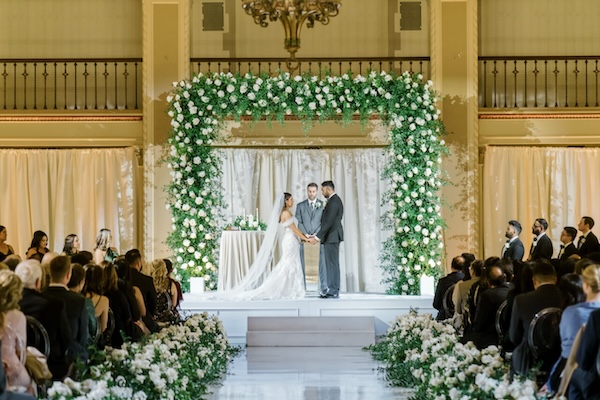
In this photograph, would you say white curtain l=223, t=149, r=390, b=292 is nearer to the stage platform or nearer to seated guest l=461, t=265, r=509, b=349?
the stage platform

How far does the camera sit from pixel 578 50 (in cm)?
1850

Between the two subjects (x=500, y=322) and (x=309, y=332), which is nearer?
(x=500, y=322)

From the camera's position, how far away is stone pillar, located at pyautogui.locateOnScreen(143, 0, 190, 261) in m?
17.1

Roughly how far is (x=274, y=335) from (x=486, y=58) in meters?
6.74

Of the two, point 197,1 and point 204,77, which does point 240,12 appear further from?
point 204,77

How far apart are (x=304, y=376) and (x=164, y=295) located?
1.56 metres

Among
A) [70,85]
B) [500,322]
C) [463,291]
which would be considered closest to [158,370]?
[500,322]

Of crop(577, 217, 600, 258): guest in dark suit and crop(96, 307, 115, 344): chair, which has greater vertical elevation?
crop(577, 217, 600, 258): guest in dark suit

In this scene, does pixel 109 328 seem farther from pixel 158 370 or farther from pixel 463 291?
pixel 463 291

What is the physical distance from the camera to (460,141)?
1717 centimetres

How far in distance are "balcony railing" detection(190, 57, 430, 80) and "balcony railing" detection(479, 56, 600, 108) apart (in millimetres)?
1135

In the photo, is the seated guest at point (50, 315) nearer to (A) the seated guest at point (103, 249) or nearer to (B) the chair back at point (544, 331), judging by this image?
(B) the chair back at point (544, 331)

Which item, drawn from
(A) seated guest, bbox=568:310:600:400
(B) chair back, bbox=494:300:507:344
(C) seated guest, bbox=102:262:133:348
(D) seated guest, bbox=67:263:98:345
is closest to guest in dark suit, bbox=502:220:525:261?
(B) chair back, bbox=494:300:507:344

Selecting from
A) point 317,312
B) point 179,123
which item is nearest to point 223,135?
point 179,123
